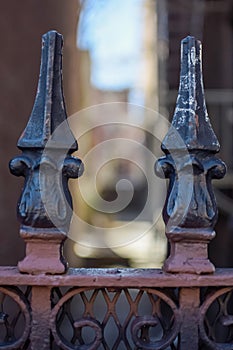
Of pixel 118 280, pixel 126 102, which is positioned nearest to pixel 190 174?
pixel 118 280

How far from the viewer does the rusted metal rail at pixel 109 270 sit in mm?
1116

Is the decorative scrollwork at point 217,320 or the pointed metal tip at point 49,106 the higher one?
the pointed metal tip at point 49,106

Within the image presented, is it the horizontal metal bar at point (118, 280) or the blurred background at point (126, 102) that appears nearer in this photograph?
the horizontal metal bar at point (118, 280)

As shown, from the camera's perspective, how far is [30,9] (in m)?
3.70

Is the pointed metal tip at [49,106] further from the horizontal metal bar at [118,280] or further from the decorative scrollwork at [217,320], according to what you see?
the decorative scrollwork at [217,320]

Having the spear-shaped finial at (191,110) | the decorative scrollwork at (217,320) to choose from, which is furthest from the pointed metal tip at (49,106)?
the decorative scrollwork at (217,320)

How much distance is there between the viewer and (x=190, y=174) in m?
1.14

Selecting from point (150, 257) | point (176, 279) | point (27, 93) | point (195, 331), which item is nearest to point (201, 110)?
point (176, 279)

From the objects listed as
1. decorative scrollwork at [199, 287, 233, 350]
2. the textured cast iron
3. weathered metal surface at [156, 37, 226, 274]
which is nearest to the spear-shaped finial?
weathered metal surface at [156, 37, 226, 274]

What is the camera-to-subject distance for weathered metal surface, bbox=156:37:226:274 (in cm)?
112

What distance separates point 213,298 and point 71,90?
4.70 metres

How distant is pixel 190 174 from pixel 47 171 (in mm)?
360

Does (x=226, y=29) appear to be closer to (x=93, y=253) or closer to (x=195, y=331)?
(x=93, y=253)

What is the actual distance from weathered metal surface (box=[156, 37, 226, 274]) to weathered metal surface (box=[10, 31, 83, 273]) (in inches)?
9.8
